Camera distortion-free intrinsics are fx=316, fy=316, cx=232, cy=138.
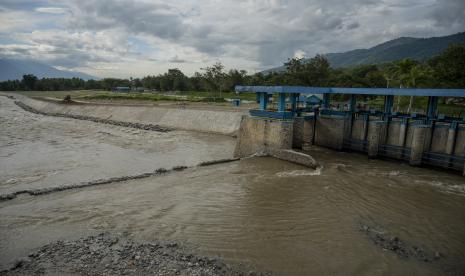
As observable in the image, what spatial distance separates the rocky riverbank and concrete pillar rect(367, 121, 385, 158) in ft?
57.1

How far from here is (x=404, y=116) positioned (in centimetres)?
2195

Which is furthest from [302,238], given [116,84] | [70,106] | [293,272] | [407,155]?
[116,84]

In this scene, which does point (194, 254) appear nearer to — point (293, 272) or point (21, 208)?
point (293, 272)

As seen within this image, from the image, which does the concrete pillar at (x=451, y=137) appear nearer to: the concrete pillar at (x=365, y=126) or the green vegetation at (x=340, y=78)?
the concrete pillar at (x=365, y=126)

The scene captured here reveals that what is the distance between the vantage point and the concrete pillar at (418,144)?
20.0 m

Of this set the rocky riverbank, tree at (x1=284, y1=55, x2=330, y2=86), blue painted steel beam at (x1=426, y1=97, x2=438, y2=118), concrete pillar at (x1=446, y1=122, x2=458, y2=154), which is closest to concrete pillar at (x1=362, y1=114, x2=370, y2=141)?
blue painted steel beam at (x1=426, y1=97, x2=438, y2=118)

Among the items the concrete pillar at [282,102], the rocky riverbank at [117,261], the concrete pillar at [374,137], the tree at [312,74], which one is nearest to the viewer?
the rocky riverbank at [117,261]

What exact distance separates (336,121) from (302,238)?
55.3 ft

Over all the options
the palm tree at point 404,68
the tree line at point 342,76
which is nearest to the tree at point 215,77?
the tree line at point 342,76

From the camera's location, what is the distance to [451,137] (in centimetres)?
1928

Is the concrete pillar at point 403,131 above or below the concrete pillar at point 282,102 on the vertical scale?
below

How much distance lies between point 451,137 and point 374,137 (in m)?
4.67

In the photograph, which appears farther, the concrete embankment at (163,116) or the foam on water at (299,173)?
the concrete embankment at (163,116)

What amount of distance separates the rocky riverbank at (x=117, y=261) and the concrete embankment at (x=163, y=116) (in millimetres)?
25603
